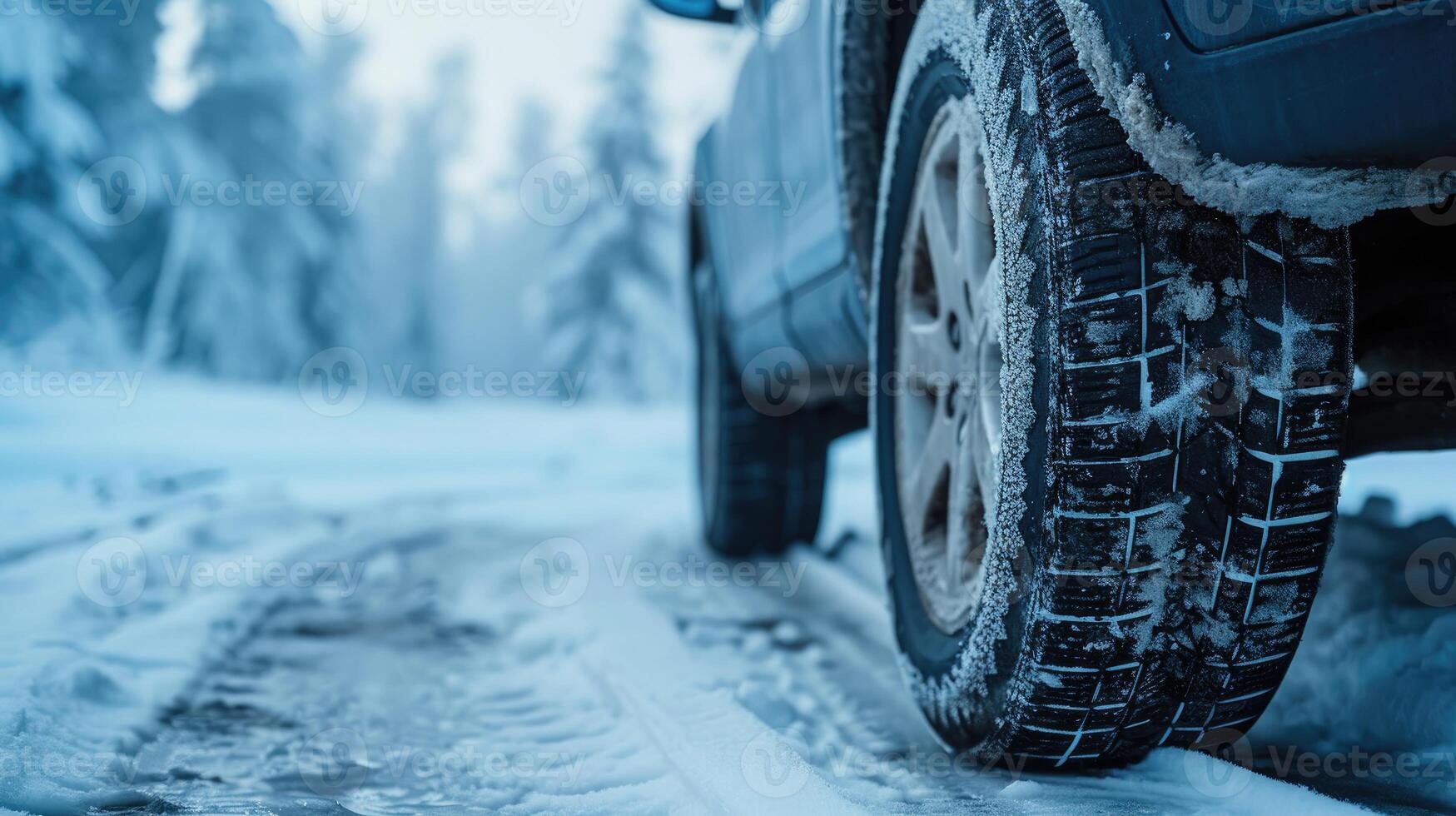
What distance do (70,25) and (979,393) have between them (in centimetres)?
1210

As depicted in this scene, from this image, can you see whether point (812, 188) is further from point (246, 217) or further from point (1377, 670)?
point (246, 217)

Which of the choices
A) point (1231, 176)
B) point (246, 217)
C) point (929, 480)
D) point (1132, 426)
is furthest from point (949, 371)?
point (246, 217)

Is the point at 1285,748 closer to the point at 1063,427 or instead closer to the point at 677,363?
the point at 1063,427

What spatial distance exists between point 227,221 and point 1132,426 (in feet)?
64.7

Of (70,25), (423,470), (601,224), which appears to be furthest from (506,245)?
(423,470)

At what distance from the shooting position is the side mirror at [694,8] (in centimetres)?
304

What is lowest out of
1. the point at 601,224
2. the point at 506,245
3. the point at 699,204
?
the point at 699,204

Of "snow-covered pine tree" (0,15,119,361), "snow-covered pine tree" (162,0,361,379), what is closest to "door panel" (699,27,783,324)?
"snow-covered pine tree" (0,15,119,361)

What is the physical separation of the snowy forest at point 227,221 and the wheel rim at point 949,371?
31.0 ft

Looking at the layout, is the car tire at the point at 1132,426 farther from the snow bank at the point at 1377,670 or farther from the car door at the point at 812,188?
the car door at the point at 812,188

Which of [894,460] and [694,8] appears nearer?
[894,460]

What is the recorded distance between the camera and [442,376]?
2838 cm

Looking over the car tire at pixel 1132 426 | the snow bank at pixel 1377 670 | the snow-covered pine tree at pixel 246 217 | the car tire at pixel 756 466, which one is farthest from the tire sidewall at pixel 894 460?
the snow-covered pine tree at pixel 246 217

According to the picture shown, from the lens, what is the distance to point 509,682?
2.03 m
